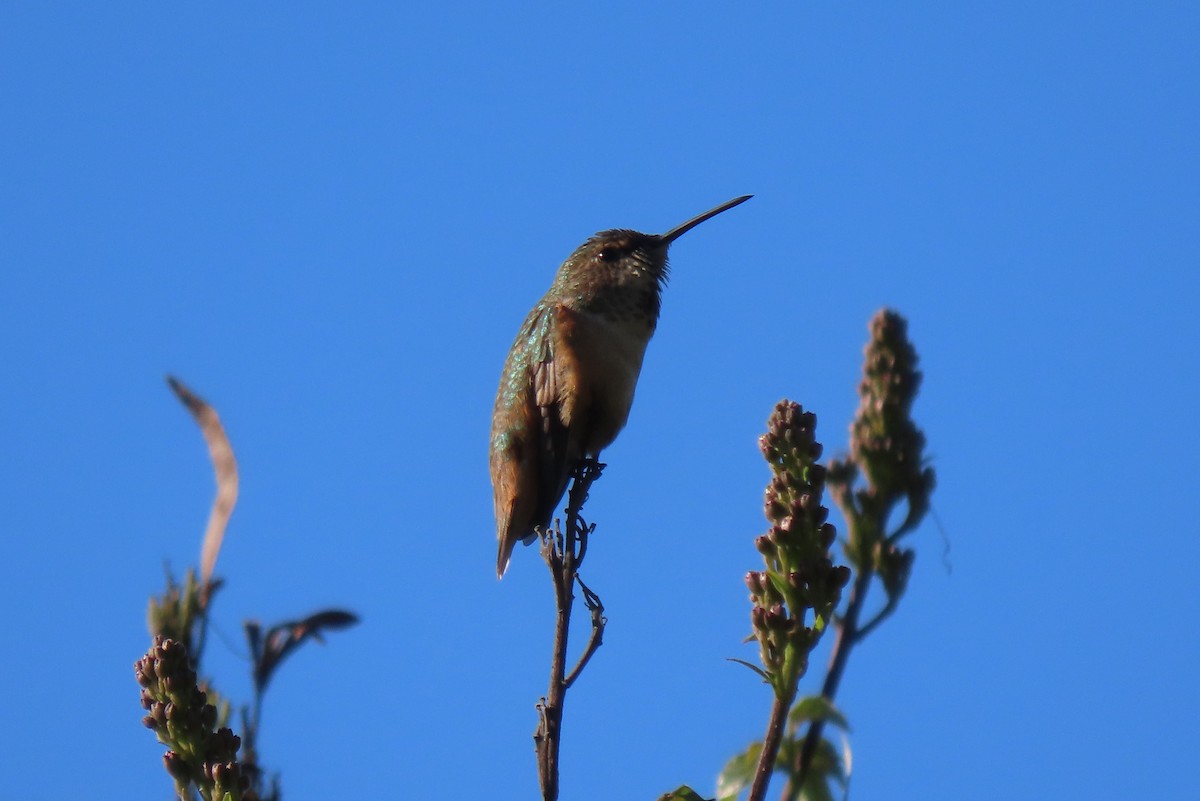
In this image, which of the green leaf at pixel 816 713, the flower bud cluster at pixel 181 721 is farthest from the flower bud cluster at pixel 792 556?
the flower bud cluster at pixel 181 721

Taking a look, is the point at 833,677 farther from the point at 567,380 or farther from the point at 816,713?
the point at 567,380

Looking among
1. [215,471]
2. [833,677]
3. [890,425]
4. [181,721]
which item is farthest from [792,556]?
[215,471]

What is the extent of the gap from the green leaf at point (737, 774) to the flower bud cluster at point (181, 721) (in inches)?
41.6

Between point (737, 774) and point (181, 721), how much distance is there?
49.2 inches

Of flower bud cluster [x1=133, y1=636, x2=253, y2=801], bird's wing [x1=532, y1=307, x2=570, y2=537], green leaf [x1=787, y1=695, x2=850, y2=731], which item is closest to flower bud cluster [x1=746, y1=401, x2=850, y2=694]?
green leaf [x1=787, y1=695, x2=850, y2=731]

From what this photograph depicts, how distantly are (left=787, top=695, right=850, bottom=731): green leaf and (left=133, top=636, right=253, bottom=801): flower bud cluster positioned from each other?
4.01 ft

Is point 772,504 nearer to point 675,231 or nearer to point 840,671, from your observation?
point 840,671

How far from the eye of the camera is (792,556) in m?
3.05

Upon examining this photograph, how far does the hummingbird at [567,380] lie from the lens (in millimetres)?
5684

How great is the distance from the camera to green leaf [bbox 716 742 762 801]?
289cm

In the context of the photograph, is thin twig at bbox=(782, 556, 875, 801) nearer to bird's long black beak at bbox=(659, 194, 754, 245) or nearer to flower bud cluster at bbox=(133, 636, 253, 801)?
flower bud cluster at bbox=(133, 636, 253, 801)

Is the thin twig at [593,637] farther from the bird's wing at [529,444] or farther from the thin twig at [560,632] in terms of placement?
the bird's wing at [529,444]

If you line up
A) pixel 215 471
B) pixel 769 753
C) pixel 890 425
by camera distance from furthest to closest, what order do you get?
pixel 215 471, pixel 890 425, pixel 769 753

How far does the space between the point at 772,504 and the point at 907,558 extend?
0.31m
